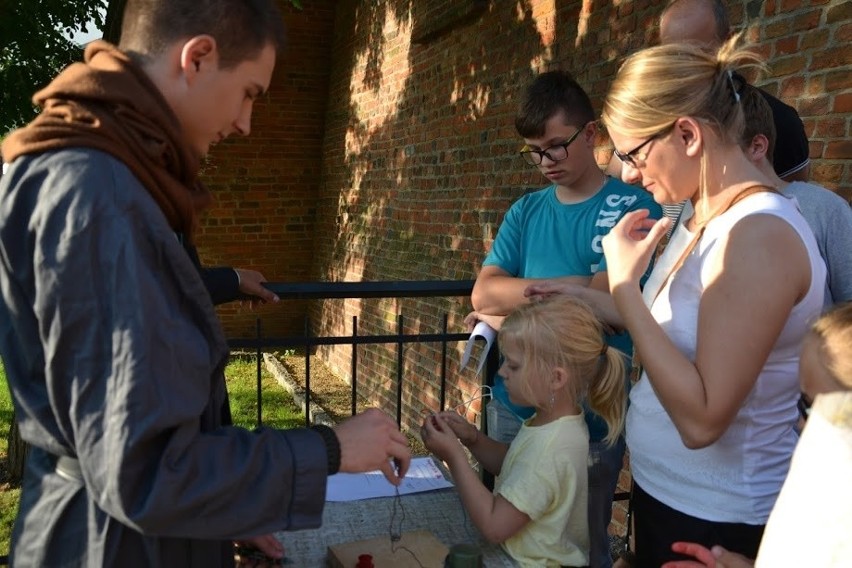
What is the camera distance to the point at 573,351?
1.81 m

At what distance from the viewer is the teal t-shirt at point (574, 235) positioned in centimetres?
225

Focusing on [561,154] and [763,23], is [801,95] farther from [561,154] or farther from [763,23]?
[561,154]

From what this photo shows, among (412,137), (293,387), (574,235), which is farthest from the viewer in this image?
(293,387)

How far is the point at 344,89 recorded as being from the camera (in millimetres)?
8219

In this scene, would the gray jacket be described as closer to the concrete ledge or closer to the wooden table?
the wooden table

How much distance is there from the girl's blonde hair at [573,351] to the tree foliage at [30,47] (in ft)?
10.3

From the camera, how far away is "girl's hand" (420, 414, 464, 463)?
172 centimetres

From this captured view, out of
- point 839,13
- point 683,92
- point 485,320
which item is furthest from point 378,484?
point 839,13

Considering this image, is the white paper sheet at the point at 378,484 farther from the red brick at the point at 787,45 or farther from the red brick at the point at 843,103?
the red brick at the point at 787,45

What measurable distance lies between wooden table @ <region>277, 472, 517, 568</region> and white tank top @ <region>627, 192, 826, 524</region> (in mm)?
445


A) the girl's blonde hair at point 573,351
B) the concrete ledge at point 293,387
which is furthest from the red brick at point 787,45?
the concrete ledge at point 293,387

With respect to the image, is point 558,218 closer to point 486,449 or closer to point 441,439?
point 486,449

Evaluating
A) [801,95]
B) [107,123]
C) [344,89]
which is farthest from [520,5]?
[107,123]

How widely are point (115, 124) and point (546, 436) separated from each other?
3.89ft
